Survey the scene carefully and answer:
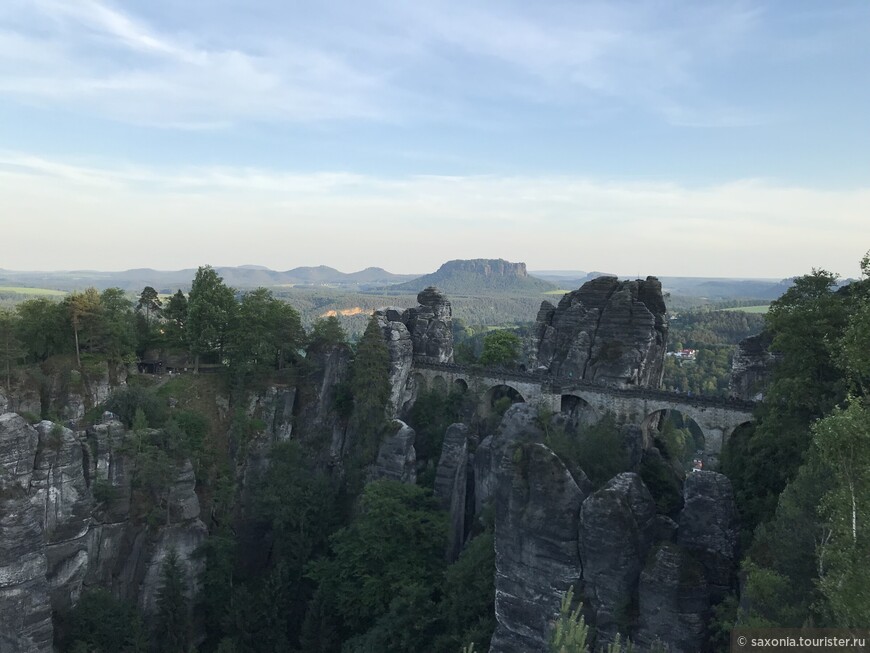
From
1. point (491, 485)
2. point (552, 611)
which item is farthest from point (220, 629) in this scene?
point (552, 611)

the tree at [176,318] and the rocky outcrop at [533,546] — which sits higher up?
the tree at [176,318]

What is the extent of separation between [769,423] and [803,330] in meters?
4.47

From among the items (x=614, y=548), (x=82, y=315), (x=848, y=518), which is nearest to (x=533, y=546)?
(x=614, y=548)

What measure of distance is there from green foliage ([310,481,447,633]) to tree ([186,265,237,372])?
20.9m

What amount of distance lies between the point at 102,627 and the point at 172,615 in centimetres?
384

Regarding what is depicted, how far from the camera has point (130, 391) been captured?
43.7 meters

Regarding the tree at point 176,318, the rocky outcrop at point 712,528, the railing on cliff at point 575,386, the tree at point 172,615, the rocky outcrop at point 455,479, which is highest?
the tree at point 176,318

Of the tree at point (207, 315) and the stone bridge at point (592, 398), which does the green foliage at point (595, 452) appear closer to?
the stone bridge at point (592, 398)

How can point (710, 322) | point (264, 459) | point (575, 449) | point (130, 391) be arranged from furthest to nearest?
point (710, 322)
point (264, 459)
point (130, 391)
point (575, 449)

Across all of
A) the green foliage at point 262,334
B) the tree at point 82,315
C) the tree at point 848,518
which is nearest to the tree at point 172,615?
the green foliage at point 262,334

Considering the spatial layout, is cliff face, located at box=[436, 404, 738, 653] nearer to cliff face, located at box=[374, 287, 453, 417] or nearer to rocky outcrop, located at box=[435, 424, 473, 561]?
rocky outcrop, located at box=[435, 424, 473, 561]

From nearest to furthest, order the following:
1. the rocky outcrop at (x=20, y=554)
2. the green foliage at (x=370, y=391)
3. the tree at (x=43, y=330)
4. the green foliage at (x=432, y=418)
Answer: the rocky outcrop at (x=20, y=554), the green foliage at (x=370, y=391), the green foliage at (x=432, y=418), the tree at (x=43, y=330)

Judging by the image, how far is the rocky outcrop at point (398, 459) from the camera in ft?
142

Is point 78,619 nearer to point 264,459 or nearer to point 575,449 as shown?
point 264,459
